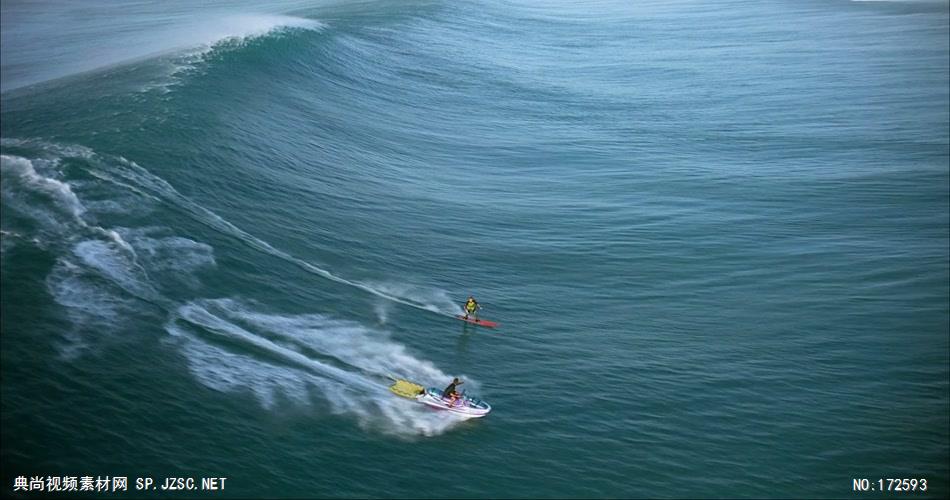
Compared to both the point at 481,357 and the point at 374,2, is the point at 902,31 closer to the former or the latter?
the point at 374,2

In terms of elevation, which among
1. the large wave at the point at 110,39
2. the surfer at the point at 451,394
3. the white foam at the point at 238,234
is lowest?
the surfer at the point at 451,394

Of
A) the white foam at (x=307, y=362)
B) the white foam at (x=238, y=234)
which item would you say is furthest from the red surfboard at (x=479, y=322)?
the white foam at (x=307, y=362)

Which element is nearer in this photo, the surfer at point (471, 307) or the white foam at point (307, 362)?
the white foam at point (307, 362)

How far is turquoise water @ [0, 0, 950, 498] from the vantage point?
40594 millimetres

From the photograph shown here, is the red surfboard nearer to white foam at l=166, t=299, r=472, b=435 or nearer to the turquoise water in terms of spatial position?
the turquoise water

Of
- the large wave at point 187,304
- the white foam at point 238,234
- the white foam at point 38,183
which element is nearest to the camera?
the large wave at point 187,304

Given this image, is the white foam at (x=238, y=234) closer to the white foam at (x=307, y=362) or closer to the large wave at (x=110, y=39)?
the white foam at (x=307, y=362)

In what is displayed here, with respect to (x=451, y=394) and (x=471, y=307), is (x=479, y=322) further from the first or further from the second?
(x=451, y=394)

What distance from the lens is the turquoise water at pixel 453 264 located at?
40594mm

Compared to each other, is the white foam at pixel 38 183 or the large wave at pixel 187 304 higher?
the white foam at pixel 38 183

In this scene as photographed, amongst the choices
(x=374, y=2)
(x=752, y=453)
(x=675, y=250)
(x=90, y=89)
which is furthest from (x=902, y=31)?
(x=90, y=89)

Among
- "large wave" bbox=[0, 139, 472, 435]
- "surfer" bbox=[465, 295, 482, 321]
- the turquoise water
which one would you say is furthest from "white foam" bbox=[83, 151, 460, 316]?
"surfer" bbox=[465, 295, 482, 321]

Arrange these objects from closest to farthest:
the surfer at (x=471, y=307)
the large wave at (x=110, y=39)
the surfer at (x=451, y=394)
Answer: the surfer at (x=451, y=394) < the surfer at (x=471, y=307) < the large wave at (x=110, y=39)

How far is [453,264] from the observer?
60.1m
